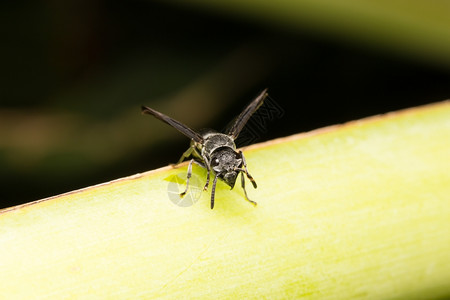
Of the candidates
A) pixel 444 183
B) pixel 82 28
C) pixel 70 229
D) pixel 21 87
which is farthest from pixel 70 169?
pixel 444 183

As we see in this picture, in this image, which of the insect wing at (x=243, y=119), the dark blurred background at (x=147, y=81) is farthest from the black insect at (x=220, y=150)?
the dark blurred background at (x=147, y=81)

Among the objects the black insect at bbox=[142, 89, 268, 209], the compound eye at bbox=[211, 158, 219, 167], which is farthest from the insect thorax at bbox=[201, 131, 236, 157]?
the compound eye at bbox=[211, 158, 219, 167]

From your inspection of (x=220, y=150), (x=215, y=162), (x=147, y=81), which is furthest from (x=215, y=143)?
(x=147, y=81)

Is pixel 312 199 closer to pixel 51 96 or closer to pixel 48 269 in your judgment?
pixel 48 269

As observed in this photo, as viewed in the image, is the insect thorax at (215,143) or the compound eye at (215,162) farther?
the insect thorax at (215,143)

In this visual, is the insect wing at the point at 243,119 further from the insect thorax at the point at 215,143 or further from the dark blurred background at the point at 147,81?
the dark blurred background at the point at 147,81

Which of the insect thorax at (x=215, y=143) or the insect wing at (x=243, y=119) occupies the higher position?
the insect wing at (x=243, y=119)

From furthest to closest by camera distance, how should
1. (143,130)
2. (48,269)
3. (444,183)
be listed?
(143,130), (444,183), (48,269)
